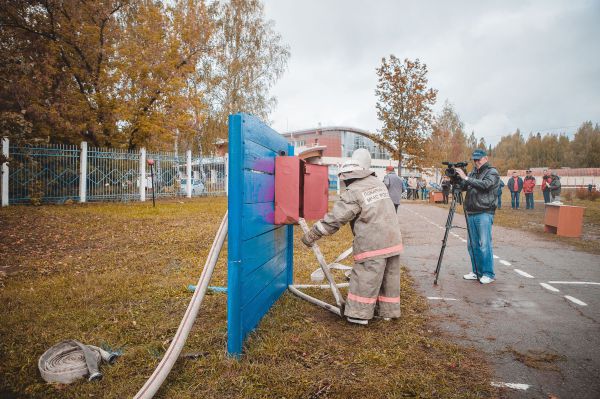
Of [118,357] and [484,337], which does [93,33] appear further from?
[484,337]

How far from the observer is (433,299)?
483 centimetres

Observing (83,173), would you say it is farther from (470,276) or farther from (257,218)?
(470,276)

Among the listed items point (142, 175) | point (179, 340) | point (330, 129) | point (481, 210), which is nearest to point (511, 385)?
point (179, 340)

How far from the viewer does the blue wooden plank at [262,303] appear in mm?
3156

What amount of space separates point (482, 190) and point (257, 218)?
382 cm

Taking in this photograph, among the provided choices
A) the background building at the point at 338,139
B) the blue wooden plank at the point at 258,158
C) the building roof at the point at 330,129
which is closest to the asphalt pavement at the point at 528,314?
the blue wooden plank at the point at 258,158

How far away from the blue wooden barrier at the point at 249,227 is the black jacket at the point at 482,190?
10.3 ft


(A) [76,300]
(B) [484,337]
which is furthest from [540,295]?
(A) [76,300]

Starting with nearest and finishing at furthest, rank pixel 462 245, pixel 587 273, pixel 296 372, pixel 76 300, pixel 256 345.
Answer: pixel 296 372, pixel 256 345, pixel 76 300, pixel 587 273, pixel 462 245

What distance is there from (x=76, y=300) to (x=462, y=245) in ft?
27.0

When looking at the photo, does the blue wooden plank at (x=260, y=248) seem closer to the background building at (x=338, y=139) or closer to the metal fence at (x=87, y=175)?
the metal fence at (x=87, y=175)

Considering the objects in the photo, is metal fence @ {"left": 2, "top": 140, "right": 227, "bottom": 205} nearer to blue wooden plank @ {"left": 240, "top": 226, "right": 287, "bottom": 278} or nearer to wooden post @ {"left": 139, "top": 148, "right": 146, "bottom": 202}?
wooden post @ {"left": 139, "top": 148, "right": 146, "bottom": 202}

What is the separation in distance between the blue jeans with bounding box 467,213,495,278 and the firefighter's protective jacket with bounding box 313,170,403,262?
2.45m

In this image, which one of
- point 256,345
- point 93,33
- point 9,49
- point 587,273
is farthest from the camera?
point 93,33
